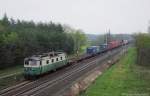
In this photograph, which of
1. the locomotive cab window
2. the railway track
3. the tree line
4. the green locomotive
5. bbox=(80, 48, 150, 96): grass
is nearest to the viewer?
bbox=(80, 48, 150, 96): grass

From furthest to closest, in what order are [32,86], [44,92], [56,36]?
[56,36], [32,86], [44,92]

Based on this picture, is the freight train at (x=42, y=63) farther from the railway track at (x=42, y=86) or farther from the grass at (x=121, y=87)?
the grass at (x=121, y=87)

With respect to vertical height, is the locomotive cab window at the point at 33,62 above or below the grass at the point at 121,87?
above

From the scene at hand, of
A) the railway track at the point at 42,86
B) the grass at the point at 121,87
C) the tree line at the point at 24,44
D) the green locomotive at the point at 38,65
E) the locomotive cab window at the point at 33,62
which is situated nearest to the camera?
the grass at the point at 121,87

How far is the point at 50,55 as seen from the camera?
4753cm

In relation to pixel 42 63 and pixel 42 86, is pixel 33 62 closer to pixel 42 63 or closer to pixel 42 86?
pixel 42 63

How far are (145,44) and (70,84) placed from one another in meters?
29.1

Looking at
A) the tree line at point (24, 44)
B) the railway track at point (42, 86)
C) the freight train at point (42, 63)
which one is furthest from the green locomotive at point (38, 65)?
the tree line at point (24, 44)

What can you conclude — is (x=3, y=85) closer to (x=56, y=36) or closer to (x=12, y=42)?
(x=12, y=42)

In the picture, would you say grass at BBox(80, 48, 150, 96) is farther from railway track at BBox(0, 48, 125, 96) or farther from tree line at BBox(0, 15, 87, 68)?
tree line at BBox(0, 15, 87, 68)

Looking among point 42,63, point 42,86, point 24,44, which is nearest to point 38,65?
point 42,63

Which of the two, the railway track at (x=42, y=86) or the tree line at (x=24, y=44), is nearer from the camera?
the railway track at (x=42, y=86)

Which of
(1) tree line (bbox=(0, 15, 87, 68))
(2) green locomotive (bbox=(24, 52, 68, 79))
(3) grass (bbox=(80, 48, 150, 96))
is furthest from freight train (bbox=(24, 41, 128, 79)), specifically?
(3) grass (bbox=(80, 48, 150, 96))

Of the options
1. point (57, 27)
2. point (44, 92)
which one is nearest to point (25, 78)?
point (44, 92)
